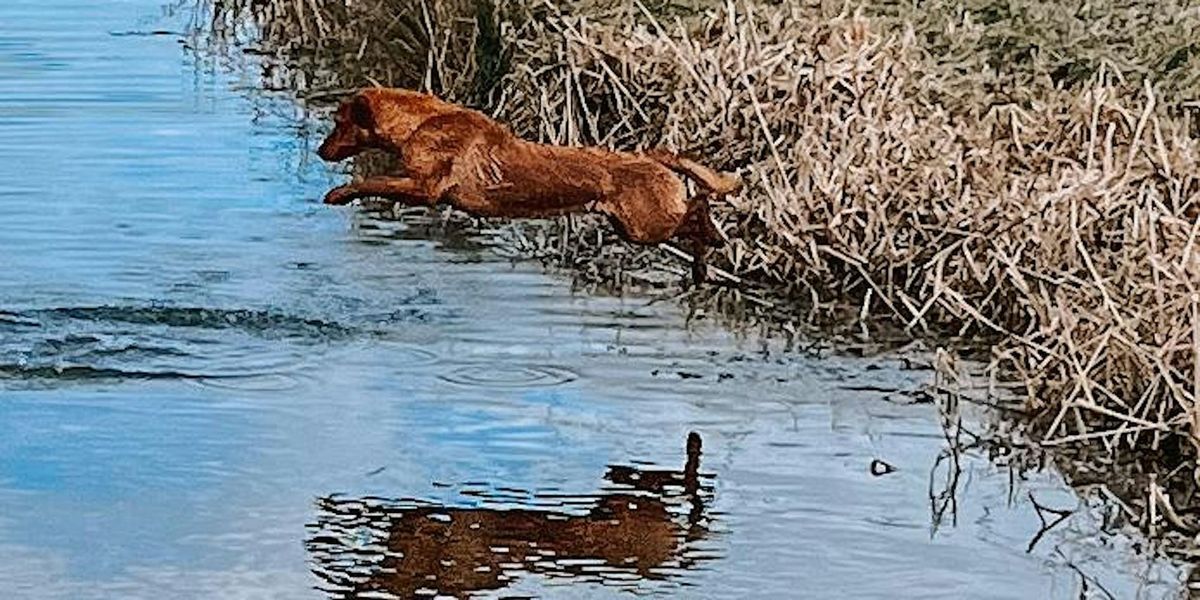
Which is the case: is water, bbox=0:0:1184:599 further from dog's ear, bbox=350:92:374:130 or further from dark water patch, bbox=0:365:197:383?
dog's ear, bbox=350:92:374:130

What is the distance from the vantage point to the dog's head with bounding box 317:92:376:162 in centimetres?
888

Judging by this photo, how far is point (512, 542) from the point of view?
674 centimetres

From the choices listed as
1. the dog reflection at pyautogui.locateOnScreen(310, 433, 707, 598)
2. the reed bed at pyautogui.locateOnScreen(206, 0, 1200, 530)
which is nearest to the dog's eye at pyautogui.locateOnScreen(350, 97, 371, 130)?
the reed bed at pyautogui.locateOnScreen(206, 0, 1200, 530)

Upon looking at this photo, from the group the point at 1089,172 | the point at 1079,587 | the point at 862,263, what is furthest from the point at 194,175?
the point at 1079,587

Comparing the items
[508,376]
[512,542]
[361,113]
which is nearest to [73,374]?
[361,113]

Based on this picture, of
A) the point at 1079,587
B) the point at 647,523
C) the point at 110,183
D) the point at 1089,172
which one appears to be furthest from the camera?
the point at 110,183

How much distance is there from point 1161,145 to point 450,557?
9.99 ft

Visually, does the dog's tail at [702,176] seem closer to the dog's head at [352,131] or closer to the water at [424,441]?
the water at [424,441]

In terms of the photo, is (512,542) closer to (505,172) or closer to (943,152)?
(505,172)

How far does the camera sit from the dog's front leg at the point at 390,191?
8.49m

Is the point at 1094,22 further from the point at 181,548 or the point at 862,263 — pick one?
the point at 181,548

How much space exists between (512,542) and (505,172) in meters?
2.36

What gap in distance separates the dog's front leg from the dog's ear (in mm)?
218

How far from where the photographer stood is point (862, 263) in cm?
980
